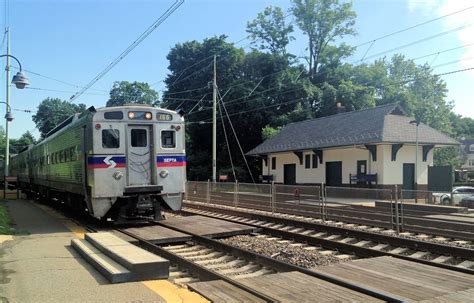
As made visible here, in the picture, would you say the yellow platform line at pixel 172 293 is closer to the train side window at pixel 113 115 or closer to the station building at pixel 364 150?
the train side window at pixel 113 115

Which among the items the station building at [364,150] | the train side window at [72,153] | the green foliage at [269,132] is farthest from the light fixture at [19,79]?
the green foliage at [269,132]

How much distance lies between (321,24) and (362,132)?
28947 millimetres

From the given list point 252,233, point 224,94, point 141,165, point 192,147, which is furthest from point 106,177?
point 192,147

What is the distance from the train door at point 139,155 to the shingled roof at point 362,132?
17.6 meters

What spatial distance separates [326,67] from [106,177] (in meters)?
44.4

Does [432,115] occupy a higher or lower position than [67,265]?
higher

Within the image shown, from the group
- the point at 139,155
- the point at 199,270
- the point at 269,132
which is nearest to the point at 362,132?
the point at 269,132

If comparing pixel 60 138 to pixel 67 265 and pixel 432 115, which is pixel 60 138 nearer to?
pixel 67 265

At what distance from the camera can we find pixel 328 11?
53.8 m

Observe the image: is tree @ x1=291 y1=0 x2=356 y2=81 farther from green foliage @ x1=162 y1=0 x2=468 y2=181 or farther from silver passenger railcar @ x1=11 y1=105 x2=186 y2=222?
silver passenger railcar @ x1=11 y1=105 x2=186 y2=222

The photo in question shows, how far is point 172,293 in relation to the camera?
5996mm

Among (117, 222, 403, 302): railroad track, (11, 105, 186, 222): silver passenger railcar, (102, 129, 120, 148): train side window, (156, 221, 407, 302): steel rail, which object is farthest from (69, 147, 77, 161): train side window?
(156, 221, 407, 302): steel rail

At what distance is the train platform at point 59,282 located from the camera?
579 cm

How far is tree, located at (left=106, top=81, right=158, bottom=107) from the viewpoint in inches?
2843
